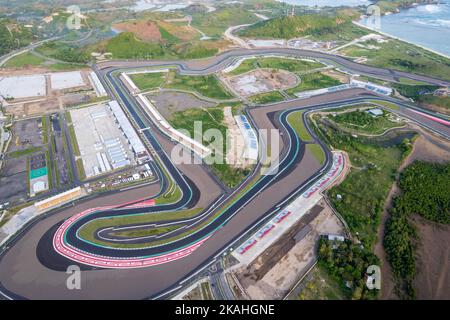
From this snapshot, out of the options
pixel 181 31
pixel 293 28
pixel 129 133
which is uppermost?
pixel 181 31

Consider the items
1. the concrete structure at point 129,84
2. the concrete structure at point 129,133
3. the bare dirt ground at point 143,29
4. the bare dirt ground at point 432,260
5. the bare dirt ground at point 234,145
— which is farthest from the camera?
the bare dirt ground at point 143,29

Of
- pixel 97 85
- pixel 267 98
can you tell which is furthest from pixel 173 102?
pixel 97 85

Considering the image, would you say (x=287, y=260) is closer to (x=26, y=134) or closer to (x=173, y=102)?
(x=173, y=102)

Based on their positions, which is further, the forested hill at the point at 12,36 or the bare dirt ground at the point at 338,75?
the forested hill at the point at 12,36

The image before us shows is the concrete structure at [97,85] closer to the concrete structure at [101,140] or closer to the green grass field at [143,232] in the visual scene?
the concrete structure at [101,140]

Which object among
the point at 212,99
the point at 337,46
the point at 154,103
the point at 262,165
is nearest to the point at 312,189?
the point at 262,165

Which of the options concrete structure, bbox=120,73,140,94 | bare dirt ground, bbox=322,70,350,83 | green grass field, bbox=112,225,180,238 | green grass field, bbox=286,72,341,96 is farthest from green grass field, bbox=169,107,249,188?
bare dirt ground, bbox=322,70,350,83

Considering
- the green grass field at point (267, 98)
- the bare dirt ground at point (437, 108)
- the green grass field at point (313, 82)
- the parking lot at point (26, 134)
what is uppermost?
the green grass field at point (313, 82)

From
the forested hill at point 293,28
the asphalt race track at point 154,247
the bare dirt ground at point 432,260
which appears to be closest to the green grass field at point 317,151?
the asphalt race track at point 154,247
